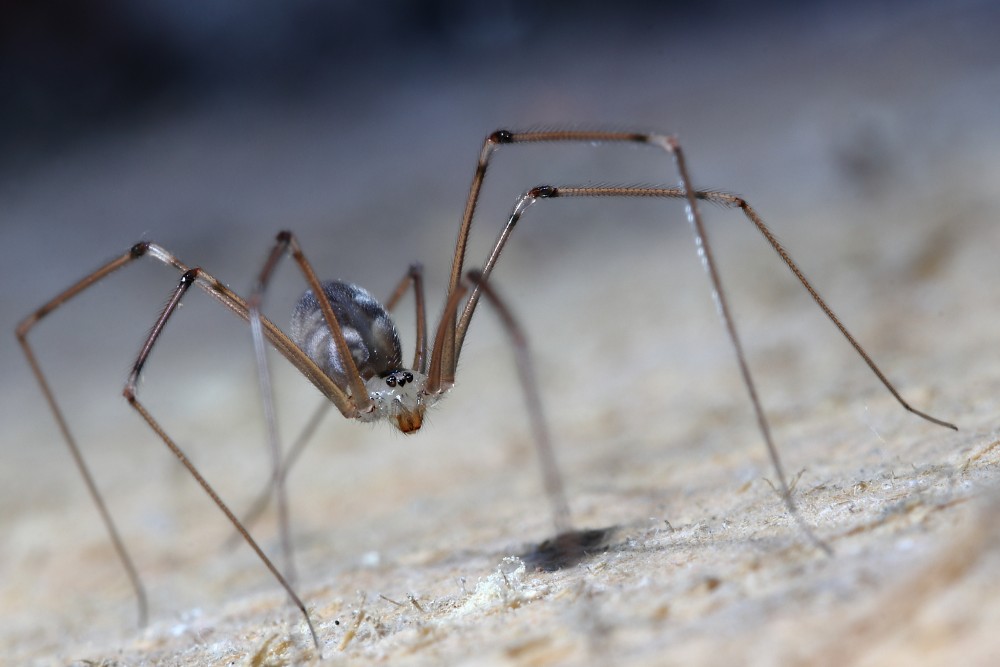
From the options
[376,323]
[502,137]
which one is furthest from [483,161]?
[376,323]

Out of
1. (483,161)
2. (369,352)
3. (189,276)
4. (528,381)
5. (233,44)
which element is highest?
(233,44)

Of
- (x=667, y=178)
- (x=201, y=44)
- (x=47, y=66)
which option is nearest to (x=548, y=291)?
(x=667, y=178)

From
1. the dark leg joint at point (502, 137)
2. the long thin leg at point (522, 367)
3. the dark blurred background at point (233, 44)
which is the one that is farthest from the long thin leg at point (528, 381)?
the dark blurred background at point (233, 44)

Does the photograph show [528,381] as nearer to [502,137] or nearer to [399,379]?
[399,379]

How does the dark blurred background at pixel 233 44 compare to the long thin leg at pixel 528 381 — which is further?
the dark blurred background at pixel 233 44

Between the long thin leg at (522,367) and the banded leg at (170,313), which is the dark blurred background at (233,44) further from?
the long thin leg at (522,367)

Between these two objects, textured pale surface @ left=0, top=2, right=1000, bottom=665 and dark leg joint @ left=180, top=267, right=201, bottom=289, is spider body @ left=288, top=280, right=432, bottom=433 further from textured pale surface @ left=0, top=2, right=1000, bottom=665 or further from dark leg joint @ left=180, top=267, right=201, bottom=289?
textured pale surface @ left=0, top=2, right=1000, bottom=665

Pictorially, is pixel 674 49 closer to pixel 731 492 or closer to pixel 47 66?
pixel 47 66

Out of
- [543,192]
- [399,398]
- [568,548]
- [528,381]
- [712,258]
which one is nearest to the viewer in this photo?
[528,381]
